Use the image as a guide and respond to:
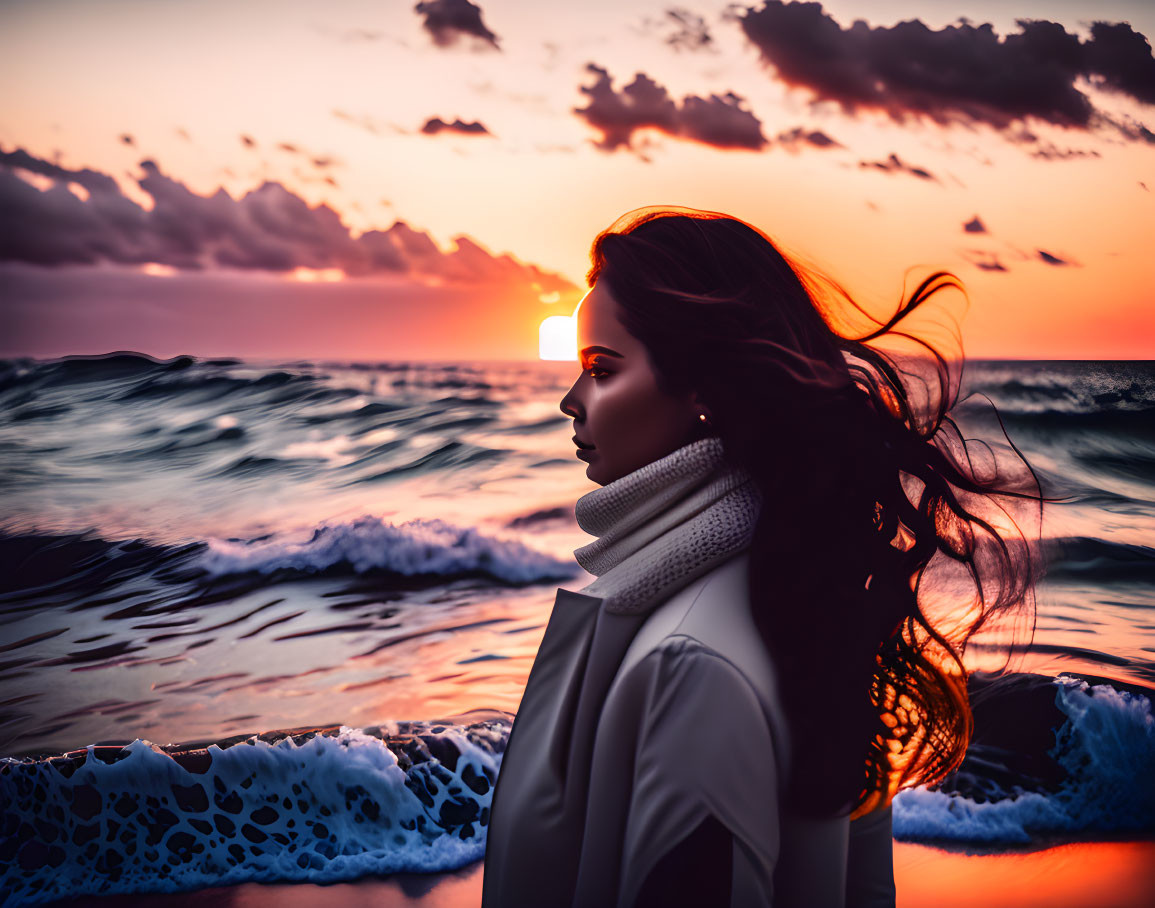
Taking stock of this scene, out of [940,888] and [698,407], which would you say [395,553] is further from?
[698,407]

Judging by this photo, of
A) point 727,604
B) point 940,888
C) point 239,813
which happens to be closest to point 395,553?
point 239,813

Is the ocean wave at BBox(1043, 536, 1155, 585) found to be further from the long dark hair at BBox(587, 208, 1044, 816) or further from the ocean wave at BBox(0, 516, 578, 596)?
the long dark hair at BBox(587, 208, 1044, 816)

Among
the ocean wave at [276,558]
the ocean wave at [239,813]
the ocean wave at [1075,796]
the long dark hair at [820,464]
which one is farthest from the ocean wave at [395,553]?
the long dark hair at [820,464]

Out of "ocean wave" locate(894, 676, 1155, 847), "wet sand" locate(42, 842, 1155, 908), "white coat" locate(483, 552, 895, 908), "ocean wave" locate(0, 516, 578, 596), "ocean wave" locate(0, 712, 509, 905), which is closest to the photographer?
"white coat" locate(483, 552, 895, 908)

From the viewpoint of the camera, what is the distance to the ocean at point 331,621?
3725mm

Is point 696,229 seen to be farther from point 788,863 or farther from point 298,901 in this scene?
point 298,901

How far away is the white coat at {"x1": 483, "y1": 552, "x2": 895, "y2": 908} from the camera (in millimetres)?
927

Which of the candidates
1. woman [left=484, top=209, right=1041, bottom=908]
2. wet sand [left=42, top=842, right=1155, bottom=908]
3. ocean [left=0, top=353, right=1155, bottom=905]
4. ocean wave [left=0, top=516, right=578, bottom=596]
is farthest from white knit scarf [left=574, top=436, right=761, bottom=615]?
ocean wave [left=0, top=516, right=578, bottom=596]

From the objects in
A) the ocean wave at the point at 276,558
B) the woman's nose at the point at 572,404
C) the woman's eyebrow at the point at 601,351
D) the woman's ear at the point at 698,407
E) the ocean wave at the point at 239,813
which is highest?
the woman's eyebrow at the point at 601,351

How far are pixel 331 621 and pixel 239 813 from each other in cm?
286

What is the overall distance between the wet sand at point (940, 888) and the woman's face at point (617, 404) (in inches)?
105

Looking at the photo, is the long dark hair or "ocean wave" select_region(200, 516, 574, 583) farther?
"ocean wave" select_region(200, 516, 574, 583)

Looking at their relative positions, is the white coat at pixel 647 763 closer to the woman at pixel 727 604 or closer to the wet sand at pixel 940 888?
the woman at pixel 727 604

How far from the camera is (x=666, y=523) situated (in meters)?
1.17
